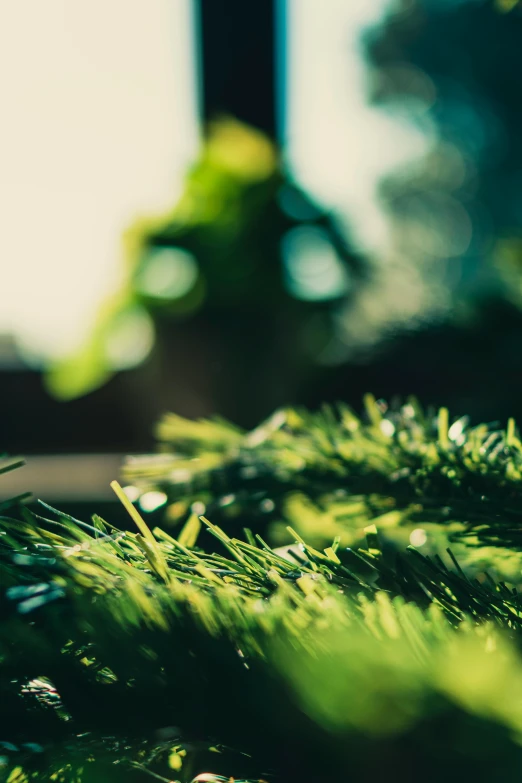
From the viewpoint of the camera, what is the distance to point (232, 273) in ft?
2.50

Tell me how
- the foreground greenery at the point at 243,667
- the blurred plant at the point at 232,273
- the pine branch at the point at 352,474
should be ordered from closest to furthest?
the foreground greenery at the point at 243,667 < the pine branch at the point at 352,474 < the blurred plant at the point at 232,273

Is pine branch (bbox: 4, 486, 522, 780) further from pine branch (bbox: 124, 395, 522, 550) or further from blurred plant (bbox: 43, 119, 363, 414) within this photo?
blurred plant (bbox: 43, 119, 363, 414)

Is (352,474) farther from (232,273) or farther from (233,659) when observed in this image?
(232,273)

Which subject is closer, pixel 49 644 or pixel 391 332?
pixel 49 644

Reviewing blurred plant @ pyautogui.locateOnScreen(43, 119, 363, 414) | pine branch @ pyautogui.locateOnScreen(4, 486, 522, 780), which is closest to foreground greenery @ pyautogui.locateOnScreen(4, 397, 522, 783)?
pine branch @ pyautogui.locateOnScreen(4, 486, 522, 780)

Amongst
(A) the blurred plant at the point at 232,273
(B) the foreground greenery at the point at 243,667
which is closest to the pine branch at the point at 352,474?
(B) the foreground greenery at the point at 243,667

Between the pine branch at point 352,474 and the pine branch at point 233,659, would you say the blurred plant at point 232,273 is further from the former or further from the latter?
the pine branch at point 233,659

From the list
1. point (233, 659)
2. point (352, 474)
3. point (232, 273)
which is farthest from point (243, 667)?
point (232, 273)

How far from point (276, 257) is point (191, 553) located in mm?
687

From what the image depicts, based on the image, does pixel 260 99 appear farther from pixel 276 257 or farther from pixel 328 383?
pixel 328 383

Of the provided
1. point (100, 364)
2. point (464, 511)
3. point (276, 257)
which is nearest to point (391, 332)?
point (464, 511)

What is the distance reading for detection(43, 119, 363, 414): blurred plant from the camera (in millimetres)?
752

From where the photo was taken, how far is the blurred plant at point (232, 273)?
75 centimetres

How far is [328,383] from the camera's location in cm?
71
